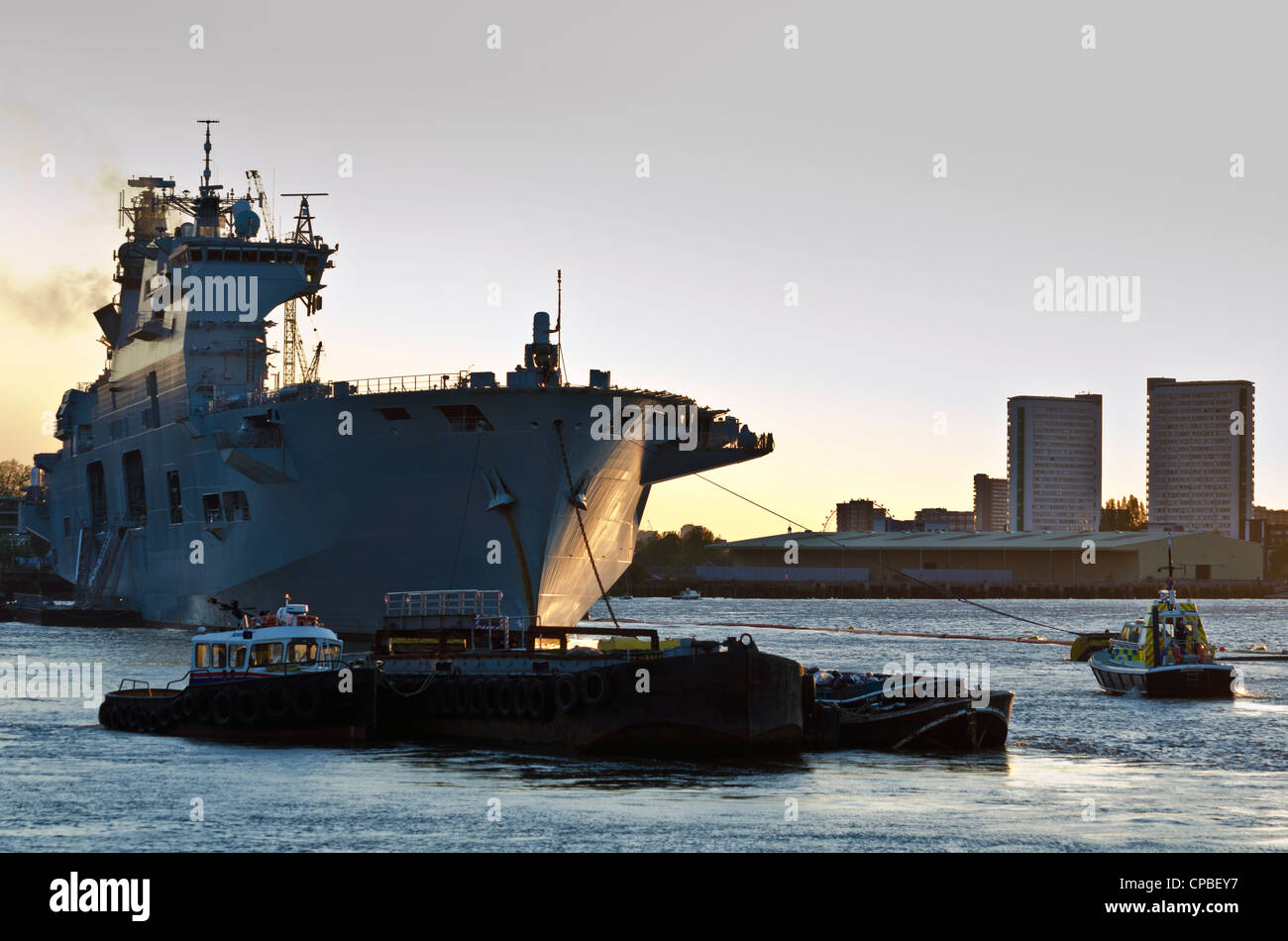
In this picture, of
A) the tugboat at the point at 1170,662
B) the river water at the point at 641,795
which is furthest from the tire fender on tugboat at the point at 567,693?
the tugboat at the point at 1170,662

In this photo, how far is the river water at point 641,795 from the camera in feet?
74.0

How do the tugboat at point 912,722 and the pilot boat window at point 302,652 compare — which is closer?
Result: the tugboat at point 912,722

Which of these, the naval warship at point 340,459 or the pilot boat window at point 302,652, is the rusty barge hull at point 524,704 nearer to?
the pilot boat window at point 302,652

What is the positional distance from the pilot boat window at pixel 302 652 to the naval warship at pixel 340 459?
877 centimetres

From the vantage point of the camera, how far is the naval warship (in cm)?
4772

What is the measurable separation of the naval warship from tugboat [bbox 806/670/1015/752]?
11.0 m

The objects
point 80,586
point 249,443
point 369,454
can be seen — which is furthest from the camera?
point 80,586

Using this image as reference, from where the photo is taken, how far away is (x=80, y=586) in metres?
91.0

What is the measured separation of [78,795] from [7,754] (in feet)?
22.5

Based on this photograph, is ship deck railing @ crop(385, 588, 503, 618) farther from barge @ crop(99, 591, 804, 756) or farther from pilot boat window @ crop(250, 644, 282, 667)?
pilot boat window @ crop(250, 644, 282, 667)

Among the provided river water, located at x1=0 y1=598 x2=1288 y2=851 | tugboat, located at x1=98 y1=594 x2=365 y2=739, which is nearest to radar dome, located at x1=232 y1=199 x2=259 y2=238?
river water, located at x1=0 y1=598 x2=1288 y2=851

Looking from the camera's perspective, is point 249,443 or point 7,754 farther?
point 249,443
